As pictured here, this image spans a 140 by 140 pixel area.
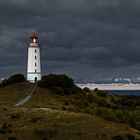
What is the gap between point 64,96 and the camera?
353 ft

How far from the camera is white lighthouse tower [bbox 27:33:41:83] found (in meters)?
138

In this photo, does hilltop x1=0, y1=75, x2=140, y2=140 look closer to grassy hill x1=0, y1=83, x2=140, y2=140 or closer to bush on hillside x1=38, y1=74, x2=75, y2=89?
grassy hill x1=0, y1=83, x2=140, y2=140

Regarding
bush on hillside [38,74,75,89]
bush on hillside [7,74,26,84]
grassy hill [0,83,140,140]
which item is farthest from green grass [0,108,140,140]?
bush on hillside [7,74,26,84]

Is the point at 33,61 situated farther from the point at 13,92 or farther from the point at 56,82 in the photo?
the point at 13,92

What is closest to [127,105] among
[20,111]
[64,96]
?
[64,96]

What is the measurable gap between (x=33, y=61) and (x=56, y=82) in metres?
21.7

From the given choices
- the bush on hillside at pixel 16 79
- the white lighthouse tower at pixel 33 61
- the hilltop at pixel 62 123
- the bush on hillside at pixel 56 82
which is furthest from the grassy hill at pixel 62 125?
the white lighthouse tower at pixel 33 61

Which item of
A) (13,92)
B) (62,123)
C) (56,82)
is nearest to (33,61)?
(56,82)

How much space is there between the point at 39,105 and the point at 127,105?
30062 mm

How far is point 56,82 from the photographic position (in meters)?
119

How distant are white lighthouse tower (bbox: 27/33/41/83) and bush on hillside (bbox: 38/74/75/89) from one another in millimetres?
15293

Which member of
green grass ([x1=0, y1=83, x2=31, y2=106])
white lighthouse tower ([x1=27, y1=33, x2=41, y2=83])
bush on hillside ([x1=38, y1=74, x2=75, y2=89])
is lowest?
green grass ([x1=0, y1=83, x2=31, y2=106])

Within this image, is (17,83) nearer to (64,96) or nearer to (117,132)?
(64,96)

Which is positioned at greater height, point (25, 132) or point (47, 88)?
point (47, 88)
